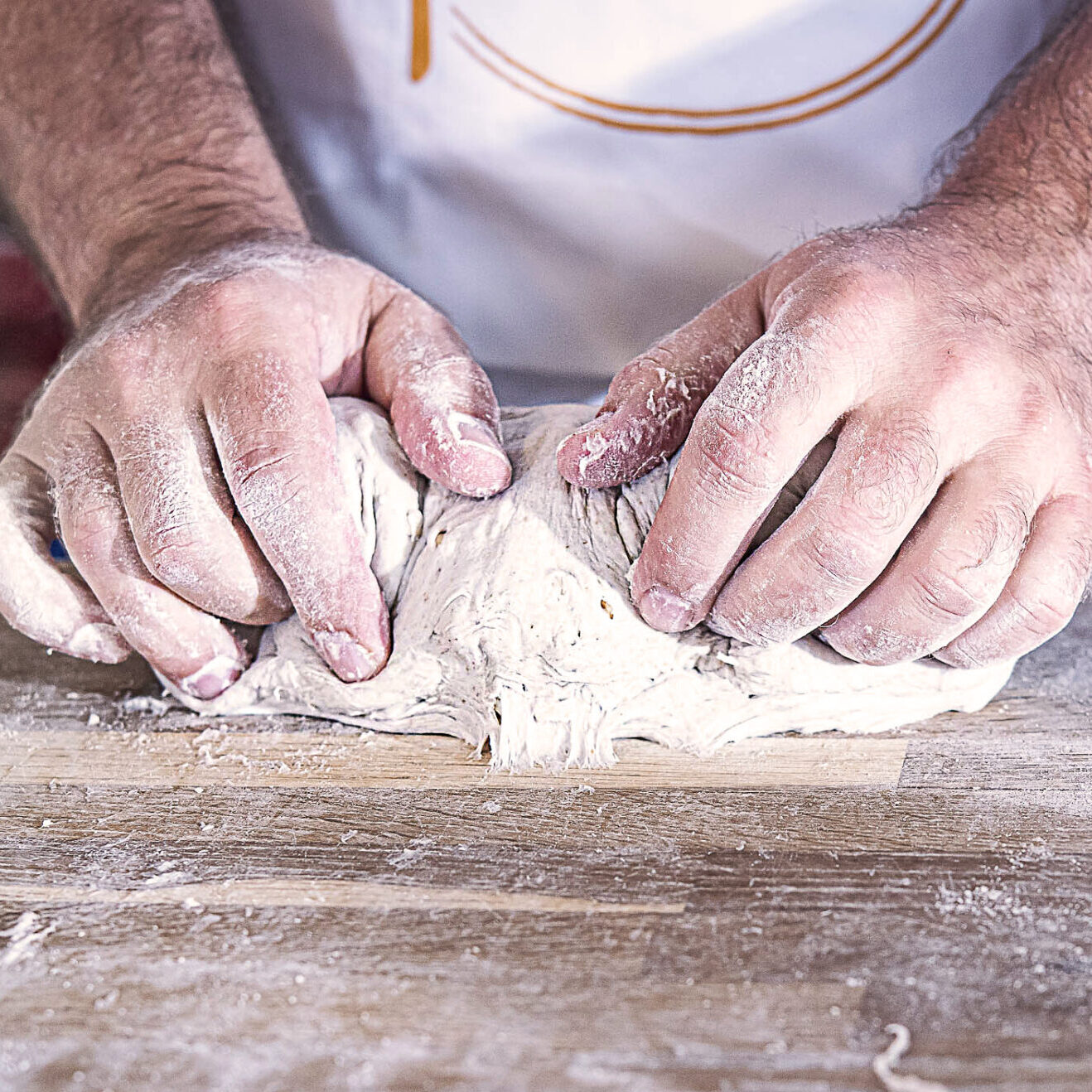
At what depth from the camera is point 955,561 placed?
2.81 ft

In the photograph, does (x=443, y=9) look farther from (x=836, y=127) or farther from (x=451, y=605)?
(x=451, y=605)

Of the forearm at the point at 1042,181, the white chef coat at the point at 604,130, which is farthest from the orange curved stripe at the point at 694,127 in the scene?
the forearm at the point at 1042,181

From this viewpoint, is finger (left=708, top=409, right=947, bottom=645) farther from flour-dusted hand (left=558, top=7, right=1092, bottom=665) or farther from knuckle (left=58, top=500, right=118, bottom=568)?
knuckle (left=58, top=500, right=118, bottom=568)

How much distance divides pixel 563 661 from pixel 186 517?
1.16 feet

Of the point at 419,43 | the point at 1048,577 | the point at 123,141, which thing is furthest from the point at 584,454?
the point at 123,141

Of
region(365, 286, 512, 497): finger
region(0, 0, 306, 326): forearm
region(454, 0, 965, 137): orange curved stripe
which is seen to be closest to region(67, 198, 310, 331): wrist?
region(0, 0, 306, 326): forearm

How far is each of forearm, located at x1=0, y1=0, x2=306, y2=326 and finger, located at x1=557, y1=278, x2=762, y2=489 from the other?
0.52 metres

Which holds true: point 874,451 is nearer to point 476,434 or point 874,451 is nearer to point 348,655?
point 476,434

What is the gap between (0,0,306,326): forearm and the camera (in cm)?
130

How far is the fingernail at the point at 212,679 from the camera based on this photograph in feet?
3.48

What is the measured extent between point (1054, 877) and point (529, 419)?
0.62 metres

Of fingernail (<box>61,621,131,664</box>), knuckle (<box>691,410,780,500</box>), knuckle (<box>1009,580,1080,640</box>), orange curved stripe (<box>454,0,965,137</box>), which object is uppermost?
orange curved stripe (<box>454,0,965,137</box>)

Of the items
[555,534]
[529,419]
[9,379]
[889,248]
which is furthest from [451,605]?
[9,379]

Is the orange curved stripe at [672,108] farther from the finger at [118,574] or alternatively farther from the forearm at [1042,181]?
the finger at [118,574]
